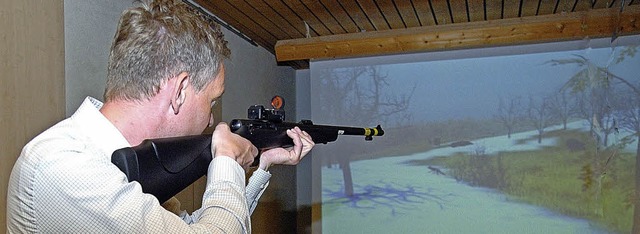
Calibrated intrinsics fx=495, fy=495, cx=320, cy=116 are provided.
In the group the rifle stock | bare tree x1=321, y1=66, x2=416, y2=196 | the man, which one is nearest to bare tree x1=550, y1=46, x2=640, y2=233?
bare tree x1=321, y1=66, x2=416, y2=196

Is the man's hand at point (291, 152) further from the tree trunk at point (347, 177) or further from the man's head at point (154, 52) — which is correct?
the tree trunk at point (347, 177)

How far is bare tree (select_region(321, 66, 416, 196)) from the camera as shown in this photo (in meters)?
3.48

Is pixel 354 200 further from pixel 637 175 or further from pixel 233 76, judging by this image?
pixel 637 175

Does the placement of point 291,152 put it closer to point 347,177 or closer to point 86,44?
point 86,44

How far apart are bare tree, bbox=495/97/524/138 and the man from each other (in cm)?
263

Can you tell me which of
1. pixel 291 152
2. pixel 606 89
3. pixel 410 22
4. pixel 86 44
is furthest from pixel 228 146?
pixel 606 89

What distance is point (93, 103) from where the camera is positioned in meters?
0.83

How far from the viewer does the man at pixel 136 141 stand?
2.23ft

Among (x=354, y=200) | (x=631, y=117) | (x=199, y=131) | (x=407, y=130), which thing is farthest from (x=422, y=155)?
(x=199, y=131)

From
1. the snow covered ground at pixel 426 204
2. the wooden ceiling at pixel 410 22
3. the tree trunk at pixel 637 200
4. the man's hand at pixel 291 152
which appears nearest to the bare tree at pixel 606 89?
the tree trunk at pixel 637 200

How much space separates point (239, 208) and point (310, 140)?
0.82 m

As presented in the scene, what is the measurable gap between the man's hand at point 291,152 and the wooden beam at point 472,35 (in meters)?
1.67

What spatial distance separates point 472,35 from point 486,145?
30.9 inches

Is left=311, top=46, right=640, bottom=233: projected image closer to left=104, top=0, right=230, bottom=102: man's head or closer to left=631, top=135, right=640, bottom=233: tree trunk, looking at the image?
left=631, top=135, right=640, bottom=233: tree trunk
